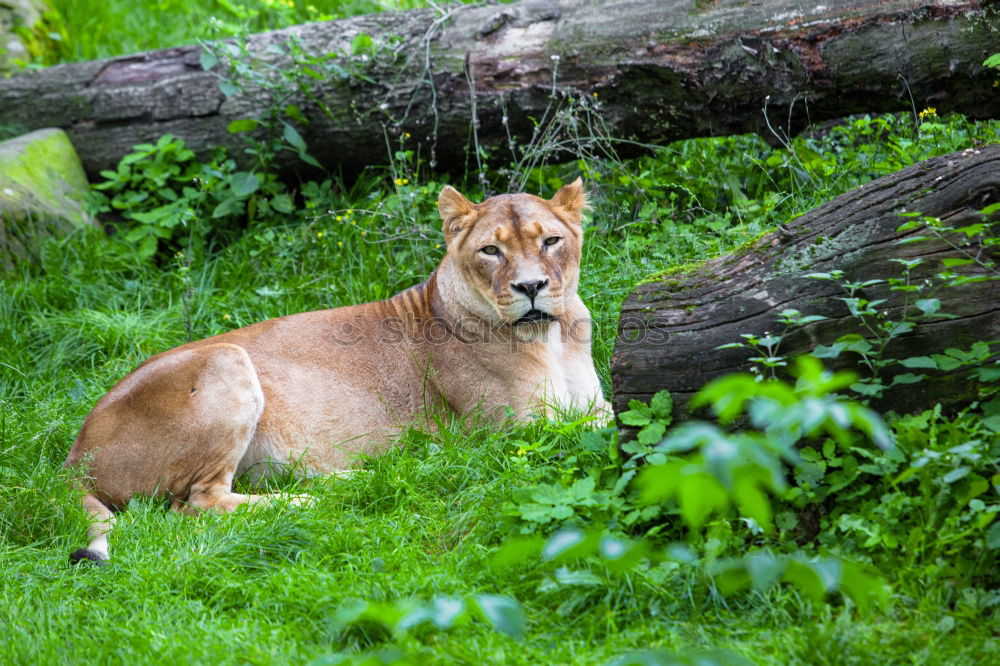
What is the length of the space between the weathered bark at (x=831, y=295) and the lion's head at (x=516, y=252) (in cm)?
90

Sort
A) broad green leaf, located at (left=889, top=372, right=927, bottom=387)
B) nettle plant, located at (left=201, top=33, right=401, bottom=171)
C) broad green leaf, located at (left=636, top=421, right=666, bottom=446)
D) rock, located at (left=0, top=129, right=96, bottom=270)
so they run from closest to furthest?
broad green leaf, located at (left=889, top=372, right=927, bottom=387), broad green leaf, located at (left=636, top=421, right=666, bottom=446), rock, located at (left=0, top=129, right=96, bottom=270), nettle plant, located at (left=201, top=33, right=401, bottom=171)

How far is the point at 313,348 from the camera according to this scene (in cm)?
571

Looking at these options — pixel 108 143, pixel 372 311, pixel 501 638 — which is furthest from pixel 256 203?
pixel 501 638

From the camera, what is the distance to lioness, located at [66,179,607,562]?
5.08m

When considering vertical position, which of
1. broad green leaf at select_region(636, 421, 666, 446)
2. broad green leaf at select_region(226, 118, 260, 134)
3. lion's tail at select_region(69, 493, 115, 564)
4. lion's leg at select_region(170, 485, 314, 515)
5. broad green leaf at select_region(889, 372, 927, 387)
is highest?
broad green leaf at select_region(226, 118, 260, 134)

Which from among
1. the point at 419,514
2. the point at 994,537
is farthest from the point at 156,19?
the point at 994,537

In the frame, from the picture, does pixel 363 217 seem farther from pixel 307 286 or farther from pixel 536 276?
pixel 536 276

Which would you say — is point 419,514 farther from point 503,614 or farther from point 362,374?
point 503,614

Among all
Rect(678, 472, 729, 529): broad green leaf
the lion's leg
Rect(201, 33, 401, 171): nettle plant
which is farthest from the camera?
Rect(201, 33, 401, 171): nettle plant

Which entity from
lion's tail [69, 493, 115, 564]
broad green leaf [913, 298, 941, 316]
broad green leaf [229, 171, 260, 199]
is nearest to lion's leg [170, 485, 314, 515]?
lion's tail [69, 493, 115, 564]

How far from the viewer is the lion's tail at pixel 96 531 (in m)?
4.24

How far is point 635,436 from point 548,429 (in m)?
0.82

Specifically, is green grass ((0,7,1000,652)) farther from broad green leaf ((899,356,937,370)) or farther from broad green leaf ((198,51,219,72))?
broad green leaf ((198,51,219,72))

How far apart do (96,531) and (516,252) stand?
244 cm
